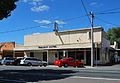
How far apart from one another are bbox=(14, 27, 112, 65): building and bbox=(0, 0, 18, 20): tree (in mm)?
23364

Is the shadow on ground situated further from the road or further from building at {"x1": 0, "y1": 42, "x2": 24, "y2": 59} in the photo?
building at {"x1": 0, "y1": 42, "x2": 24, "y2": 59}

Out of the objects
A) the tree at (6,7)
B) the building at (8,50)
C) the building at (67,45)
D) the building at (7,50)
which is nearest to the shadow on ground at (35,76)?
the tree at (6,7)

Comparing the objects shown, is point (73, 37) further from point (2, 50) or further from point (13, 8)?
point (13, 8)

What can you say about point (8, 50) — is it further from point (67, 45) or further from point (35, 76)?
point (35, 76)

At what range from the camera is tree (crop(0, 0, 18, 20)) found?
2606 cm

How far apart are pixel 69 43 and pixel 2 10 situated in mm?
28090

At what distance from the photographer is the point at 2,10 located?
87.1ft

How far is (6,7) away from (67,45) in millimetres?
26256

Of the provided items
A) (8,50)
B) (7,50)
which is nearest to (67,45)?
(8,50)

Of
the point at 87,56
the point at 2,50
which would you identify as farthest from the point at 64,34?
the point at 2,50

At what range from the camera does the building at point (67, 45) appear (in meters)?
50.2

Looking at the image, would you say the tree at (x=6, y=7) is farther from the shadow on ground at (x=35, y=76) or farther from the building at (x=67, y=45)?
the building at (x=67, y=45)

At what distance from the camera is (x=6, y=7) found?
87.2 feet

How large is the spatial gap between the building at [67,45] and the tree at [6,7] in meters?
23.4
